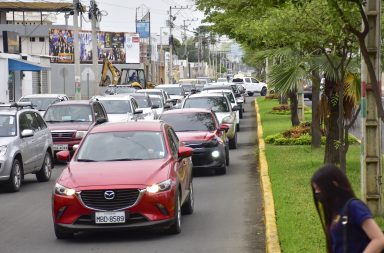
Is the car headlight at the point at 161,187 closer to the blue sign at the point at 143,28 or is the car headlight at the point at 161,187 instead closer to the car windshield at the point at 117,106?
the car windshield at the point at 117,106

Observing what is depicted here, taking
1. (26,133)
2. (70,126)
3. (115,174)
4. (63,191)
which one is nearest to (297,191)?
(115,174)

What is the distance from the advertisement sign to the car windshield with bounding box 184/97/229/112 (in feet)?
87.7

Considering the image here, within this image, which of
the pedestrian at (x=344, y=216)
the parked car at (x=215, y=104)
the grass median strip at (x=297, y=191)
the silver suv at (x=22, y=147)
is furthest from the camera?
the parked car at (x=215, y=104)

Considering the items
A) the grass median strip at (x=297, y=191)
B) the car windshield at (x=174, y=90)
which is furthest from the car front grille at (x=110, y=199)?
the car windshield at (x=174, y=90)

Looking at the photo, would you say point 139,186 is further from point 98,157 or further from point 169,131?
point 169,131

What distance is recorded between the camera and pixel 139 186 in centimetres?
1138

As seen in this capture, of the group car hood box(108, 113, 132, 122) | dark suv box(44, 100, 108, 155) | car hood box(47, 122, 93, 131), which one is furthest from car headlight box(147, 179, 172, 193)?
car hood box(108, 113, 132, 122)

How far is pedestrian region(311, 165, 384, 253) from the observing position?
5.35 m

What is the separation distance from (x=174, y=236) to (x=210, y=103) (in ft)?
52.1

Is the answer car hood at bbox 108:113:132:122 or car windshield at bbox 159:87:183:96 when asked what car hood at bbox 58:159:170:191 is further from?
car windshield at bbox 159:87:183:96

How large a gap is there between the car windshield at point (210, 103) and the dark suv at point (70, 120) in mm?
3273

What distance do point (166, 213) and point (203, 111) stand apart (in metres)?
9.77

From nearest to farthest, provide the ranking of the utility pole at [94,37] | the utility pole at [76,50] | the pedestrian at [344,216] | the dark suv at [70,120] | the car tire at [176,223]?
the pedestrian at [344,216] < the car tire at [176,223] < the dark suv at [70,120] < the utility pole at [76,50] < the utility pole at [94,37]

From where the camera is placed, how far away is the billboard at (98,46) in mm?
77875
